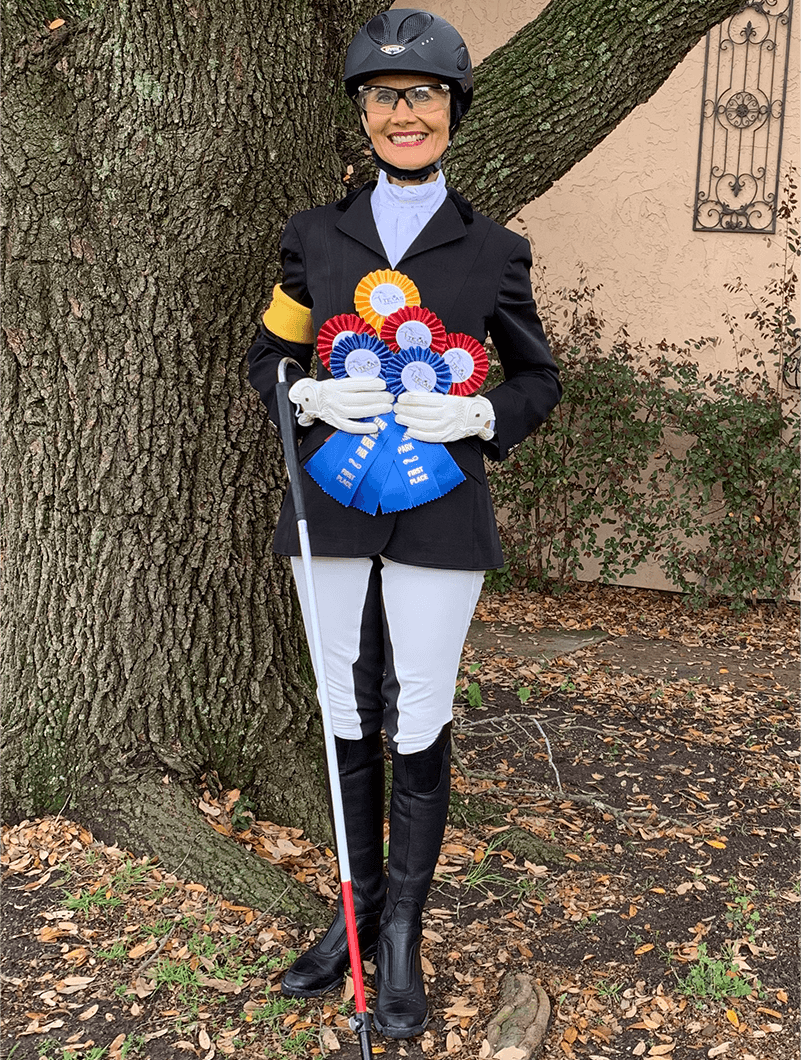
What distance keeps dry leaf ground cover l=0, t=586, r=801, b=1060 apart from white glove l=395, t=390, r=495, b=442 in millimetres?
1429

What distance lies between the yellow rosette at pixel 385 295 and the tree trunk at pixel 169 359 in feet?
2.64

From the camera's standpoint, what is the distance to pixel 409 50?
2430 millimetres

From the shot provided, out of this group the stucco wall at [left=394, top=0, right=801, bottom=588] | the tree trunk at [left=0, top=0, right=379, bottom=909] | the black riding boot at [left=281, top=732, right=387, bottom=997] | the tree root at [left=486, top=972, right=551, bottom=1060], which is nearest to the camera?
the tree root at [left=486, top=972, right=551, bottom=1060]

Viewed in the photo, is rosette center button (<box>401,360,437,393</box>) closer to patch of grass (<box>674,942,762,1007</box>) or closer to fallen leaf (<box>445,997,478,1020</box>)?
fallen leaf (<box>445,997,478,1020</box>)

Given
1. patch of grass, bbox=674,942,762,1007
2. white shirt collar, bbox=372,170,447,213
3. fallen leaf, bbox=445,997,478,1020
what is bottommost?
patch of grass, bbox=674,942,762,1007

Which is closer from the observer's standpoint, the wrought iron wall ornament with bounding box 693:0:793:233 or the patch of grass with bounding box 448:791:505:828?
the patch of grass with bounding box 448:791:505:828

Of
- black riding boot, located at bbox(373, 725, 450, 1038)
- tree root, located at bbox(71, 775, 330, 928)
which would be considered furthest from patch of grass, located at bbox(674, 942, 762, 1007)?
tree root, located at bbox(71, 775, 330, 928)

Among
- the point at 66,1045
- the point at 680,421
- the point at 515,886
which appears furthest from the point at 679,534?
the point at 66,1045

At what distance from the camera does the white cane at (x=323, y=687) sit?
8.19 ft

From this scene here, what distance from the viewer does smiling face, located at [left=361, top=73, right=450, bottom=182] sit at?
2.48 m

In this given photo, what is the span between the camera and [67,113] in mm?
3143

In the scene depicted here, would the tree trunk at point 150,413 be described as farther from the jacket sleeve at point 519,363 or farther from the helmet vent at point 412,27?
the jacket sleeve at point 519,363

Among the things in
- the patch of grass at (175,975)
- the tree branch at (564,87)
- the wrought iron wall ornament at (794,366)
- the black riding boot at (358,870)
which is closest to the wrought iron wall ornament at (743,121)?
the wrought iron wall ornament at (794,366)

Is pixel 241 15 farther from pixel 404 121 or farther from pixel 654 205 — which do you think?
pixel 654 205
